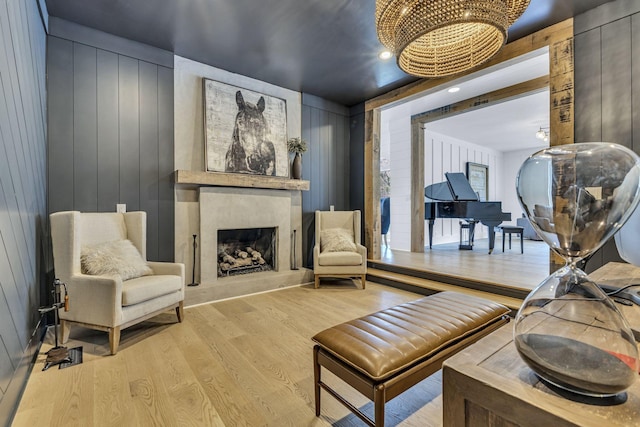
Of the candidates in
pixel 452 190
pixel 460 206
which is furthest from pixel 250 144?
pixel 452 190

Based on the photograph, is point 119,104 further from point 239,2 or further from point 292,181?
point 292,181

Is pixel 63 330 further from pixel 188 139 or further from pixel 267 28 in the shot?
pixel 267 28

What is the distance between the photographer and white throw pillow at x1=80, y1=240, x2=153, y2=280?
2.41 m

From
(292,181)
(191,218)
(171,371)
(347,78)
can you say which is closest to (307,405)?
(171,371)

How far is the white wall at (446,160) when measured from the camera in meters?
6.63

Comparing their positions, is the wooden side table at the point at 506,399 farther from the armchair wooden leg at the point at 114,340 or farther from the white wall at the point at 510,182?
the white wall at the point at 510,182

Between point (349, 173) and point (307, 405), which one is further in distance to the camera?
point (349, 173)

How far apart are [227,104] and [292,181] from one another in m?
1.30

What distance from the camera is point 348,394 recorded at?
1.72 meters


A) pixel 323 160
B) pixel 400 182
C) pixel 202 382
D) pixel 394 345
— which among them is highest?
pixel 323 160

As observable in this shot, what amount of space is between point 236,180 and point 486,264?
381 centimetres

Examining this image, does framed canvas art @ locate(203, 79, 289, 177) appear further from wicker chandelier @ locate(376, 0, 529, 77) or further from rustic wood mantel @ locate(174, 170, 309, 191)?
wicker chandelier @ locate(376, 0, 529, 77)

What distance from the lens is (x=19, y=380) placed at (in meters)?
1.70

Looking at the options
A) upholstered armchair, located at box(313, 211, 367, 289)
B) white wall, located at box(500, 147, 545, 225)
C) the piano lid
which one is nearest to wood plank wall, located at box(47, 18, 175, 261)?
upholstered armchair, located at box(313, 211, 367, 289)
